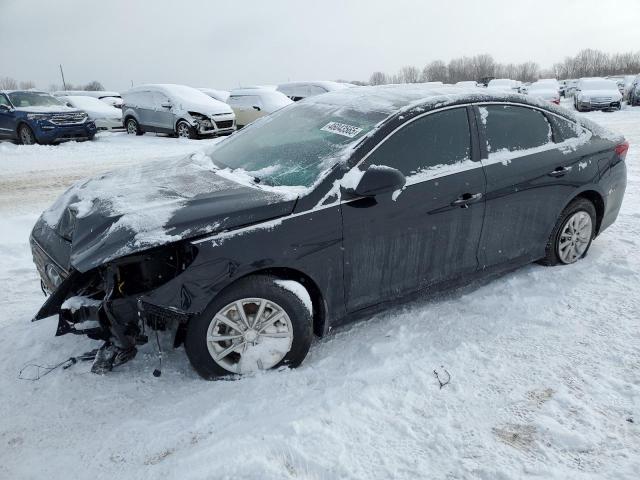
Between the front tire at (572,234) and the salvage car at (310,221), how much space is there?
0.02 meters

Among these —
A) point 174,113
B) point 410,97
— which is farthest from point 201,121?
point 410,97

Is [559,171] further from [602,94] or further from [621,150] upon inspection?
[602,94]

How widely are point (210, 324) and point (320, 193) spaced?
3.17 feet

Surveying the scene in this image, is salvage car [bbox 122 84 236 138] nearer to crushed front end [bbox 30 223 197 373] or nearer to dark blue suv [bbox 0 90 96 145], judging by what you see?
dark blue suv [bbox 0 90 96 145]

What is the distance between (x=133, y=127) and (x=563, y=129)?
13.5 meters

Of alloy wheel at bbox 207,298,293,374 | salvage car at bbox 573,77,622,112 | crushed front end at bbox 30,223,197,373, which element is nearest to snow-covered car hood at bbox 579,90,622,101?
salvage car at bbox 573,77,622,112

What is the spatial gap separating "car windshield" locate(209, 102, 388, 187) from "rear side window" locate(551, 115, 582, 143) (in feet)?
5.55

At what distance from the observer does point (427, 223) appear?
3332mm

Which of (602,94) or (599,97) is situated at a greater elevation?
(602,94)

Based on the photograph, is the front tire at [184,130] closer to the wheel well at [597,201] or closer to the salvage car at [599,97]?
the wheel well at [597,201]

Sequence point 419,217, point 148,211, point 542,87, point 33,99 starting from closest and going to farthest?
point 148,211
point 419,217
point 33,99
point 542,87

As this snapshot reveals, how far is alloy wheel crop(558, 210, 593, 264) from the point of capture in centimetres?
430

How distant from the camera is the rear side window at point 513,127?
373 cm

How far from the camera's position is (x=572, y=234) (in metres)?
4.36
